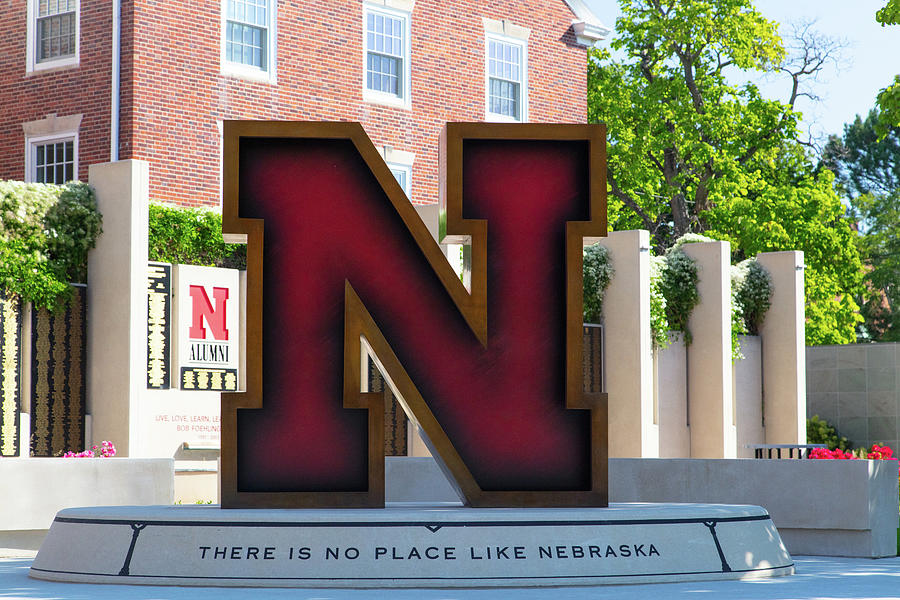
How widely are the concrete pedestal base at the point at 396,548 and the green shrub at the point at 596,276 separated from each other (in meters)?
13.8

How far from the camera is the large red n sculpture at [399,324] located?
11.3 m

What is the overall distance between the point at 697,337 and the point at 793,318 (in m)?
2.92

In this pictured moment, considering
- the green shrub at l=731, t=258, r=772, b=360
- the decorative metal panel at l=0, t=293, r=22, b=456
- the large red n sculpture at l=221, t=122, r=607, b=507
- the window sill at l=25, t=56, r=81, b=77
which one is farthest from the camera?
the green shrub at l=731, t=258, r=772, b=360

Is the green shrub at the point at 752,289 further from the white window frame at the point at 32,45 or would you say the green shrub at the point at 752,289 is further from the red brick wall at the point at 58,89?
the white window frame at the point at 32,45

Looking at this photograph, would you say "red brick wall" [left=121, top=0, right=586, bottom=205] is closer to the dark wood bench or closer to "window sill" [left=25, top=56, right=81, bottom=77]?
"window sill" [left=25, top=56, right=81, bottom=77]

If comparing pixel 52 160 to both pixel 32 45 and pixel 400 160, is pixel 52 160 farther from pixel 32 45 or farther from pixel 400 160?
pixel 400 160

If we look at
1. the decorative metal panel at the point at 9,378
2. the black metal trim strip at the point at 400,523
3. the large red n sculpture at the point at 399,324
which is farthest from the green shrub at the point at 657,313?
the black metal trim strip at the point at 400,523

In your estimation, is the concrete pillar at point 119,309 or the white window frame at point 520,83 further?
the white window frame at point 520,83

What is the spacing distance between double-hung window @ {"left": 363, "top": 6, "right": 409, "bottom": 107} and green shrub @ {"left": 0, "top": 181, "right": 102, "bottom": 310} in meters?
8.61

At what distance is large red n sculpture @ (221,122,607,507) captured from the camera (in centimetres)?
1133

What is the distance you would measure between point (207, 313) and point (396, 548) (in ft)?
35.0

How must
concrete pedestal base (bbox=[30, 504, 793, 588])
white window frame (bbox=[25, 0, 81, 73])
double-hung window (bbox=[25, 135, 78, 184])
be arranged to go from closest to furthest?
concrete pedestal base (bbox=[30, 504, 793, 588]) < double-hung window (bbox=[25, 135, 78, 184]) < white window frame (bbox=[25, 0, 81, 73])

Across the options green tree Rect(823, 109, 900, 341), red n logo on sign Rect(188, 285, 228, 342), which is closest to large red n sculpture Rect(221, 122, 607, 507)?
red n logo on sign Rect(188, 285, 228, 342)

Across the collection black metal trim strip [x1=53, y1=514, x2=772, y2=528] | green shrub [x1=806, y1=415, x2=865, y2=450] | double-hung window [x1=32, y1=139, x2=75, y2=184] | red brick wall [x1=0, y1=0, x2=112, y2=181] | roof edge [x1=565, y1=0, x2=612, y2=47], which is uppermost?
roof edge [x1=565, y1=0, x2=612, y2=47]
